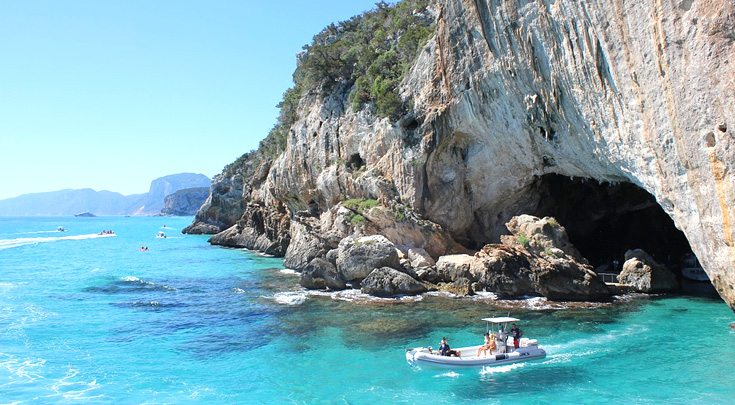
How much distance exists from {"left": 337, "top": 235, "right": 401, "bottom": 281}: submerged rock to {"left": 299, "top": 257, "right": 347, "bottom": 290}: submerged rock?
597mm

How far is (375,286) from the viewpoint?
99.0 ft

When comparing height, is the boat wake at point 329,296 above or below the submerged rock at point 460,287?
below

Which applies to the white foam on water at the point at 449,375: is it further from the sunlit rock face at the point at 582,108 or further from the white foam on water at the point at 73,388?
the white foam on water at the point at 73,388

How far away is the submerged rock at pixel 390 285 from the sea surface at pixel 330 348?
115 centimetres

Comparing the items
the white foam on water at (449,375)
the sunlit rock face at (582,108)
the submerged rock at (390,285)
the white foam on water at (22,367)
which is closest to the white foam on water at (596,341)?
the white foam on water at (449,375)

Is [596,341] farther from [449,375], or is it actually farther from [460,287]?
[460,287]

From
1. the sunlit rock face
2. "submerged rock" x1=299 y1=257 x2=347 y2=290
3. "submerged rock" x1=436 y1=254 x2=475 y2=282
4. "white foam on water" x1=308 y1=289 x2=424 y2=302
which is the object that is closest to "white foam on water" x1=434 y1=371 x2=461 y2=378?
the sunlit rock face

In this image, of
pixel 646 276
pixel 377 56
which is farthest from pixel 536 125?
pixel 377 56

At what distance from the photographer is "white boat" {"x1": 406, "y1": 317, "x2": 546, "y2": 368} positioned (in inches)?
748

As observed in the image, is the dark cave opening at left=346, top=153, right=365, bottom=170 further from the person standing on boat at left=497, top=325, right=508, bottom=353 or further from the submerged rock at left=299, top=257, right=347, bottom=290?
the person standing on boat at left=497, top=325, right=508, bottom=353

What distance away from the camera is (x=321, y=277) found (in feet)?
108

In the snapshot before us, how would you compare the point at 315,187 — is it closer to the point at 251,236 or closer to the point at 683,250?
the point at 251,236

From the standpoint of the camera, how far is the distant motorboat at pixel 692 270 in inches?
1348

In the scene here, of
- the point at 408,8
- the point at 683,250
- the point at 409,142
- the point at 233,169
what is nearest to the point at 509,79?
the point at 409,142
